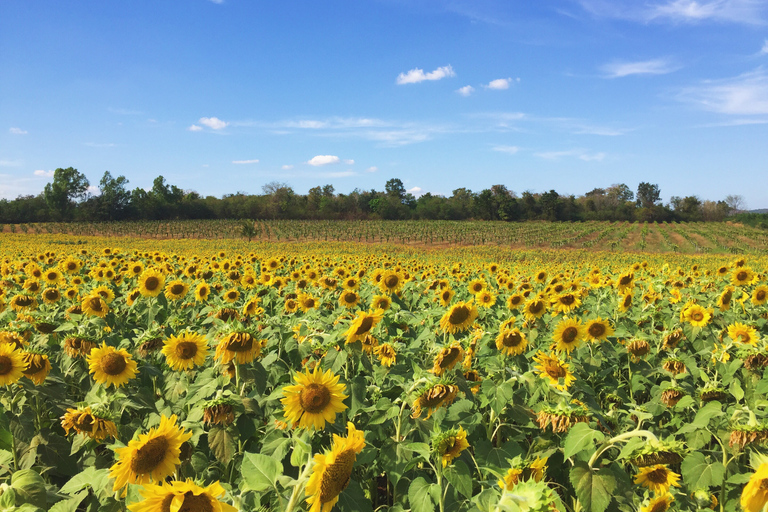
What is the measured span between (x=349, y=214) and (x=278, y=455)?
306 feet

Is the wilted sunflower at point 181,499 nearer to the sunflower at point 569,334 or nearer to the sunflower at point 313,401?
the sunflower at point 313,401

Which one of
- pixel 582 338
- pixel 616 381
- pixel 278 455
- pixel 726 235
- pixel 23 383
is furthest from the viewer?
pixel 726 235

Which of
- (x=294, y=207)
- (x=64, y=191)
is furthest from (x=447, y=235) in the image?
(x=64, y=191)

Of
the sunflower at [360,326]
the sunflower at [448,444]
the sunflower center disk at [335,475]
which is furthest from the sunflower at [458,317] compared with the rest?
the sunflower center disk at [335,475]

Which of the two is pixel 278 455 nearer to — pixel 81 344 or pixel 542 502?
pixel 542 502

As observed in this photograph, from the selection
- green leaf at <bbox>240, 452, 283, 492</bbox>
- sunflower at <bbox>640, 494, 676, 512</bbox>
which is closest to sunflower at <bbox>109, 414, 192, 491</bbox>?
green leaf at <bbox>240, 452, 283, 492</bbox>

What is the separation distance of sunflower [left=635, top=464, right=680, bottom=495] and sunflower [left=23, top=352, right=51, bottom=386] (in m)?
A: 3.12

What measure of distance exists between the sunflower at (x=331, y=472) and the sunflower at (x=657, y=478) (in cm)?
143

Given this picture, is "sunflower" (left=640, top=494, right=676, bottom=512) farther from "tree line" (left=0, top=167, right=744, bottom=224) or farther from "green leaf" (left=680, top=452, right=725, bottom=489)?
"tree line" (left=0, top=167, right=744, bottom=224)

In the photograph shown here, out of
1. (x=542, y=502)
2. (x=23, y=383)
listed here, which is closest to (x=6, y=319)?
(x=23, y=383)

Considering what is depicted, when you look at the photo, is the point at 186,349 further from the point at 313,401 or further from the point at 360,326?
the point at 313,401

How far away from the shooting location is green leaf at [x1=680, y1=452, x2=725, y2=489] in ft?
6.37

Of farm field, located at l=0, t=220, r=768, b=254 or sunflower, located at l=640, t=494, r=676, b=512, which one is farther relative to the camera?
farm field, located at l=0, t=220, r=768, b=254

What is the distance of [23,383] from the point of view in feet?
7.36
